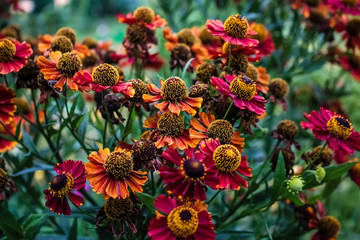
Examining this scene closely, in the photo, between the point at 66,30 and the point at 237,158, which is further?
the point at 66,30

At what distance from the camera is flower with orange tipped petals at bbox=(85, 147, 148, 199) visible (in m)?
0.73

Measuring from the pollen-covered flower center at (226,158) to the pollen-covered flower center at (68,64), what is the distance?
1.22 feet

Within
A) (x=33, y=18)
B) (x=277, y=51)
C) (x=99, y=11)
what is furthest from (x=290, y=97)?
(x=99, y=11)

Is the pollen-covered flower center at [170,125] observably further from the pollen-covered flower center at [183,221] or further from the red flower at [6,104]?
the red flower at [6,104]

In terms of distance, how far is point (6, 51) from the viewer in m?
0.89

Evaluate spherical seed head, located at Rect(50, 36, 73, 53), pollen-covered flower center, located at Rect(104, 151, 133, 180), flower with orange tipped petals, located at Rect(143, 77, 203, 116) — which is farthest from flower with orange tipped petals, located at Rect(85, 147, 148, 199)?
spherical seed head, located at Rect(50, 36, 73, 53)

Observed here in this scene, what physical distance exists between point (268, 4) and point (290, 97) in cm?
46

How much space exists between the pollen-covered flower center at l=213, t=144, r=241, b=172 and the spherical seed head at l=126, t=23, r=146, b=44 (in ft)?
1.62

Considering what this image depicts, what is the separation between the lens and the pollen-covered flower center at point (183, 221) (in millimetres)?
681

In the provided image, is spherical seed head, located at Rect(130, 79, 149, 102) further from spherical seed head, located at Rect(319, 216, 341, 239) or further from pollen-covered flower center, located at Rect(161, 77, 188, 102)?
spherical seed head, located at Rect(319, 216, 341, 239)

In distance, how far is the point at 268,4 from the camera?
1779 mm

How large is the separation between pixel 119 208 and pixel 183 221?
140 millimetres

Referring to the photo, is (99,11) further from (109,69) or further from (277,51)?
(109,69)

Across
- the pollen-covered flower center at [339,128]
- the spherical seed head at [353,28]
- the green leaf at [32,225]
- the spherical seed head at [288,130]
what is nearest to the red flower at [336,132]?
the pollen-covered flower center at [339,128]
